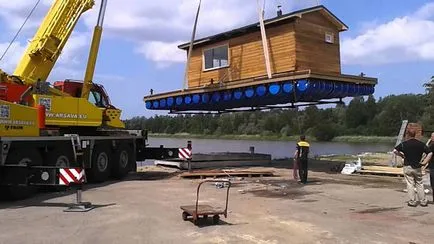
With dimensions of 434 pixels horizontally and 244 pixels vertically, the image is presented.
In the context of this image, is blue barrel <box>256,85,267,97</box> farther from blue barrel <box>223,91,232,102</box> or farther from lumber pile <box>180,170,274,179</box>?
lumber pile <box>180,170,274,179</box>

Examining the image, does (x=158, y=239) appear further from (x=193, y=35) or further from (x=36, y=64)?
(x=193, y=35)

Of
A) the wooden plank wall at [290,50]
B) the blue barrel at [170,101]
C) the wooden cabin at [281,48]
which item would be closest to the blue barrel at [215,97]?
the wooden cabin at [281,48]

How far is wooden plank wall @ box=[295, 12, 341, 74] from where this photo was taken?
21.6 metres

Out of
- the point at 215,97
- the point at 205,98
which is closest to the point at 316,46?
the point at 215,97

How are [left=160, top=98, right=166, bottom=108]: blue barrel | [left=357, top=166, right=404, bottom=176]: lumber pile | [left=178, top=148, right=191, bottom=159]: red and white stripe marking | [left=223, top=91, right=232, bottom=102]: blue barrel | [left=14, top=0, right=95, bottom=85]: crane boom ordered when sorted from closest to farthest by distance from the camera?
[left=14, top=0, right=95, bottom=85]: crane boom, [left=357, top=166, right=404, bottom=176]: lumber pile, [left=178, top=148, right=191, bottom=159]: red and white stripe marking, [left=223, top=91, right=232, bottom=102]: blue barrel, [left=160, top=98, right=166, bottom=108]: blue barrel

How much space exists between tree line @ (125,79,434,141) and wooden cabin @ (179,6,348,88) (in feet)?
242

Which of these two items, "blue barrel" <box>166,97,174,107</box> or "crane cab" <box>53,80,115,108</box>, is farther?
"blue barrel" <box>166,97,174,107</box>

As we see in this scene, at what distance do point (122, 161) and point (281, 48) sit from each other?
302 inches

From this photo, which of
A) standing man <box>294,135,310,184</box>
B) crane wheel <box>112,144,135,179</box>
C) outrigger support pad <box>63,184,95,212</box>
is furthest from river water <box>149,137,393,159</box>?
outrigger support pad <box>63,184,95,212</box>

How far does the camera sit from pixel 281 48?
22016mm

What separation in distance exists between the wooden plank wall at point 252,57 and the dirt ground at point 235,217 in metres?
6.73

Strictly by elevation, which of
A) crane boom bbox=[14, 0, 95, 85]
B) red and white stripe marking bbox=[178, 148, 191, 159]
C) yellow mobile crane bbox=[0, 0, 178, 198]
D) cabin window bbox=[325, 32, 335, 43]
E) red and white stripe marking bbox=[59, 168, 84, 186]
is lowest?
red and white stripe marking bbox=[59, 168, 84, 186]

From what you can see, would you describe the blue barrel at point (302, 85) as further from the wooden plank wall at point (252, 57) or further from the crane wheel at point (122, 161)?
the crane wheel at point (122, 161)

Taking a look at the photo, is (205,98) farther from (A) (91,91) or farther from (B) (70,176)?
(B) (70,176)
